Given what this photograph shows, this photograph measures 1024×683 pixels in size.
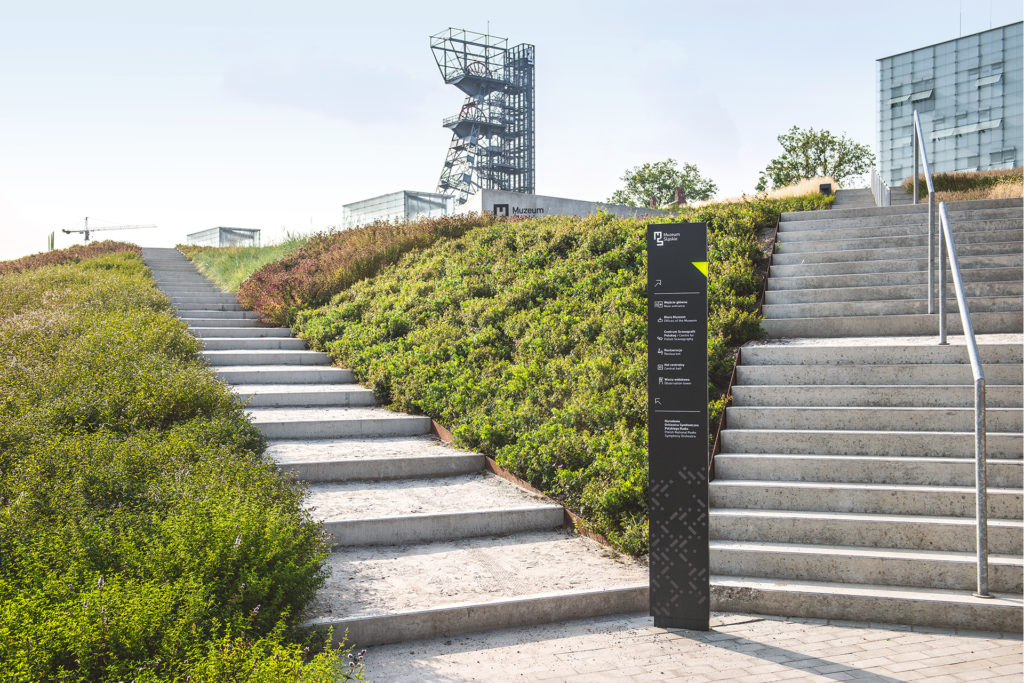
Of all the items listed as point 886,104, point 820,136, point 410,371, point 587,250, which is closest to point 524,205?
point 587,250

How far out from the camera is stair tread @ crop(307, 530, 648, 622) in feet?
14.1

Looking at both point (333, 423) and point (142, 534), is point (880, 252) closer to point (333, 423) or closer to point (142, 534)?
point (333, 423)

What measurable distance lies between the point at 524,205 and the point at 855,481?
1663 centimetres

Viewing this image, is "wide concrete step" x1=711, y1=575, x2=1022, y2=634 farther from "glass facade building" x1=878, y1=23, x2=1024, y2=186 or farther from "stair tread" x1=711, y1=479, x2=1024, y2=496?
"glass facade building" x1=878, y1=23, x2=1024, y2=186

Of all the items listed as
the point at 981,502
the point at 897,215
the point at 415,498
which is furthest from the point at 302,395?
the point at 897,215

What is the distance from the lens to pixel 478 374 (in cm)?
805

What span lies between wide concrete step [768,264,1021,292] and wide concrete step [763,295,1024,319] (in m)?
0.52

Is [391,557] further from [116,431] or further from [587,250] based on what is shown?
[587,250]

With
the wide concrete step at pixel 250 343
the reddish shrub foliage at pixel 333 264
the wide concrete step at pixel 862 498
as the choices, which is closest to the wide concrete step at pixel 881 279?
the wide concrete step at pixel 862 498

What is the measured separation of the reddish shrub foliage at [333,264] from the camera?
497 inches

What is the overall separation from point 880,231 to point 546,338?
523cm

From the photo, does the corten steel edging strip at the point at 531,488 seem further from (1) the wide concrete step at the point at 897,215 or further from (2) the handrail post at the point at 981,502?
(1) the wide concrete step at the point at 897,215

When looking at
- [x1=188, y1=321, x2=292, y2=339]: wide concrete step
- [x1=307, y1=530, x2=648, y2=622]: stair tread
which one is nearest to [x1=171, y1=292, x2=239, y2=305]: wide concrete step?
[x1=188, y1=321, x2=292, y2=339]: wide concrete step

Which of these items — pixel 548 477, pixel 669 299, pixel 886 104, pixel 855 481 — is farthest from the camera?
pixel 886 104
